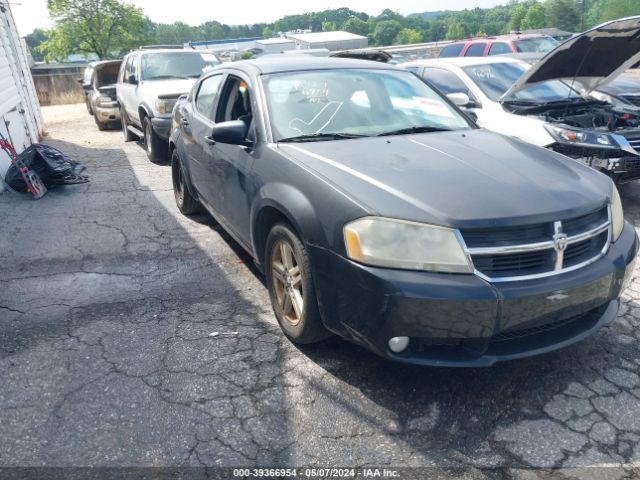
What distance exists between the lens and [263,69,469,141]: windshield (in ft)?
11.6

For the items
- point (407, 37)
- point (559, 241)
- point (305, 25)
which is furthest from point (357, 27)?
point (559, 241)

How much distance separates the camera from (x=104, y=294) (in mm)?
4094

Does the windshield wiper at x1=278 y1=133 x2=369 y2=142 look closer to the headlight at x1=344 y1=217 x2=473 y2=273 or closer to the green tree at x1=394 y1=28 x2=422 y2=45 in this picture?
the headlight at x1=344 y1=217 x2=473 y2=273

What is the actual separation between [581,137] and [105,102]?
10945mm

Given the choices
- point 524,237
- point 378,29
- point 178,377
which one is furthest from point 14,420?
point 378,29

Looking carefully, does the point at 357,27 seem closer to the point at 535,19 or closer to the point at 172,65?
the point at 535,19

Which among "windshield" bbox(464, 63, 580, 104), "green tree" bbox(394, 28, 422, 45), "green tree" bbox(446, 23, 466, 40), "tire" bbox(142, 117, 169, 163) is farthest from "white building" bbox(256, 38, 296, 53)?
"windshield" bbox(464, 63, 580, 104)

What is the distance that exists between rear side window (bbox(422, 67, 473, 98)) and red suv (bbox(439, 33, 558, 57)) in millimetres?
5418

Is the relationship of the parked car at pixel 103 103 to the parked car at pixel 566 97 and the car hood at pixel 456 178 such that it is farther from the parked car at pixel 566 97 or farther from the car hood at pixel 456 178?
the car hood at pixel 456 178

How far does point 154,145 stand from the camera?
28.7 ft

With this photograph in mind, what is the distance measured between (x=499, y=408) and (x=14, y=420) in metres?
2.49

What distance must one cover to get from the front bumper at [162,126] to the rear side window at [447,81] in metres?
4.06

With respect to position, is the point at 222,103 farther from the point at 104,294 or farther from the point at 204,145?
the point at 104,294

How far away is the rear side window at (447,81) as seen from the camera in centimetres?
709
